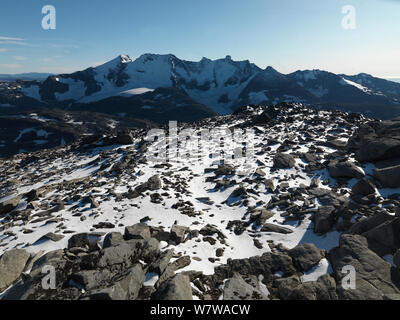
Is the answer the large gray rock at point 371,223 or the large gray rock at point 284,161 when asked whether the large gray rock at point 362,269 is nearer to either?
the large gray rock at point 371,223

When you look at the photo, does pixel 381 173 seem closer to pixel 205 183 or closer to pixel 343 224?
pixel 343 224

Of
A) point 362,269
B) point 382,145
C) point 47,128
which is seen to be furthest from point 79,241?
point 47,128

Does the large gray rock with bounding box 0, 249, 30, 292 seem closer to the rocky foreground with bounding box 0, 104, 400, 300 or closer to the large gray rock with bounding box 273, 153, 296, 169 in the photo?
the rocky foreground with bounding box 0, 104, 400, 300

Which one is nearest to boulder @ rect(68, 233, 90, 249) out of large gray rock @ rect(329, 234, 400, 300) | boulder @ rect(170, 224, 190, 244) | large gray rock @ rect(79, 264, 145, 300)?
large gray rock @ rect(79, 264, 145, 300)

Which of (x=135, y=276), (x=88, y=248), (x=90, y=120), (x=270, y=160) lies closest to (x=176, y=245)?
(x=135, y=276)

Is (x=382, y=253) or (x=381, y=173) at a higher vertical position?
(x=381, y=173)
